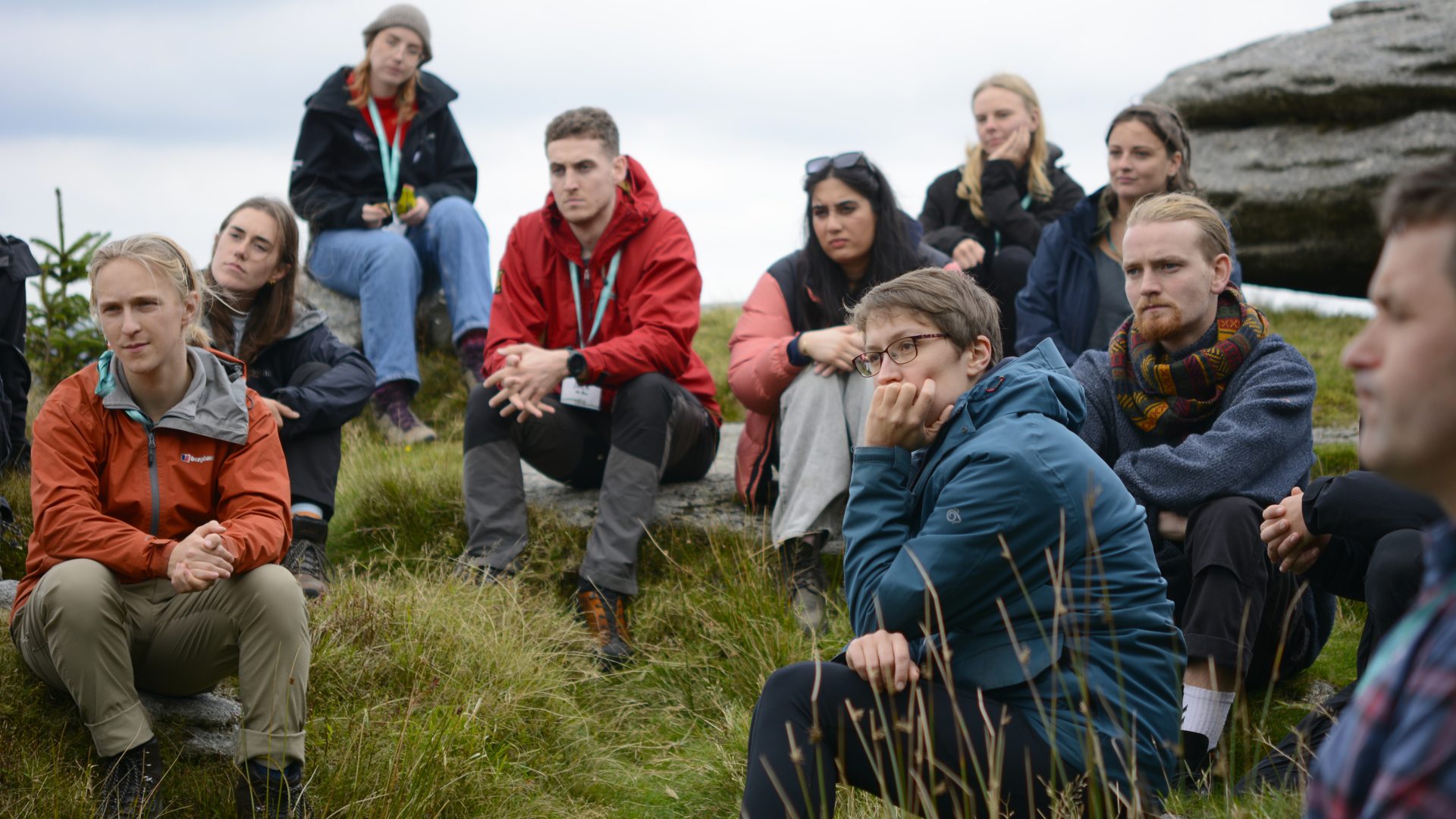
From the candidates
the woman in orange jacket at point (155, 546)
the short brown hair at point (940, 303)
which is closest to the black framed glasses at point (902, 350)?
the short brown hair at point (940, 303)

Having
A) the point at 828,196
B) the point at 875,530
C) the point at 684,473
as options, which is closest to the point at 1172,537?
the point at 875,530

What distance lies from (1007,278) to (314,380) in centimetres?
354

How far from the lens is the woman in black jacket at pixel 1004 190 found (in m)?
6.94

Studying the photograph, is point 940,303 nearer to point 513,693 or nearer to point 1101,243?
point 513,693

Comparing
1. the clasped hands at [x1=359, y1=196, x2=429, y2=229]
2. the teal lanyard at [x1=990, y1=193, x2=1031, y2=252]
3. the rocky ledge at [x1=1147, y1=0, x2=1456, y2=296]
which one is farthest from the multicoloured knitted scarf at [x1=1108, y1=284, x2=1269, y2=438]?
the rocky ledge at [x1=1147, y1=0, x2=1456, y2=296]

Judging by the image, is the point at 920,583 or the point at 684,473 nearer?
the point at 920,583

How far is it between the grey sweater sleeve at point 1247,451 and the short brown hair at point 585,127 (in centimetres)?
291

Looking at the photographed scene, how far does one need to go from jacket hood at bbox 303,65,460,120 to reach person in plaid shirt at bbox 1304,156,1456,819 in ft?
23.9

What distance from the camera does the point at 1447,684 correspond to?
115cm

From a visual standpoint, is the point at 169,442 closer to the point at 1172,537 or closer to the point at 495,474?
the point at 495,474

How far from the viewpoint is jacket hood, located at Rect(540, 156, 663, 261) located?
231 inches

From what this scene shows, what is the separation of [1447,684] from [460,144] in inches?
303

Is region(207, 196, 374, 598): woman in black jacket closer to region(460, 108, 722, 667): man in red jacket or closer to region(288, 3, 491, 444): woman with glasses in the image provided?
region(460, 108, 722, 667): man in red jacket

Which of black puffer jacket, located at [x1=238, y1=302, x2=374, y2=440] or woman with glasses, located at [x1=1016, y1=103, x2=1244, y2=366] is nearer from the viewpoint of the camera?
black puffer jacket, located at [x1=238, y1=302, x2=374, y2=440]
